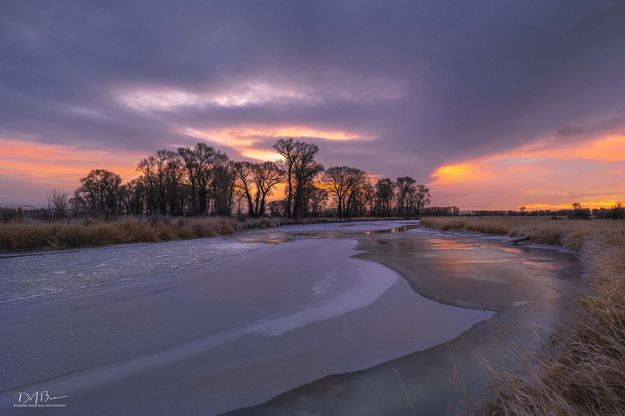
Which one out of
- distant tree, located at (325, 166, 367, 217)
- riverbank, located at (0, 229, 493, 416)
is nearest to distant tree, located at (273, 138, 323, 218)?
distant tree, located at (325, 166, 367, 217)

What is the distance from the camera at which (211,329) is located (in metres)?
3.74

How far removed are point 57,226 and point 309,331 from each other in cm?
1266

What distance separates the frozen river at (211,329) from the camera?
2.44m

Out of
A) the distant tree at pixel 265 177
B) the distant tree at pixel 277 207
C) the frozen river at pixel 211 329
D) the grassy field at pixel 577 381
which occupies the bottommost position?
the frozen river at pixel 211 329

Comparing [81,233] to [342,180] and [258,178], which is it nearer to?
[258,178]

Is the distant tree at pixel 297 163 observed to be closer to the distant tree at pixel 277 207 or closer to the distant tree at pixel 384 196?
the distant tree at pixel 277 207

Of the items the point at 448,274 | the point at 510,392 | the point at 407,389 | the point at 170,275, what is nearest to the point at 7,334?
the point at 170,275

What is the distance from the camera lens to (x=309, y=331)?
3738 mm

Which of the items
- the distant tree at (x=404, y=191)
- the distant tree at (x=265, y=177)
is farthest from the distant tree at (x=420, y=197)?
the distant tree at (x=265, y=177)

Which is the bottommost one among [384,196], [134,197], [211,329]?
[211,329]

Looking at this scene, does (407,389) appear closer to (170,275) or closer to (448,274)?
(448,274)

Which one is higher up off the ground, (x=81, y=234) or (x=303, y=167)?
(x=303, y=167)

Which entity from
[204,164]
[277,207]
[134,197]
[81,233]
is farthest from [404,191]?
[81,233]

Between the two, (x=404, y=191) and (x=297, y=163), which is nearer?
(x=297, y=163)
